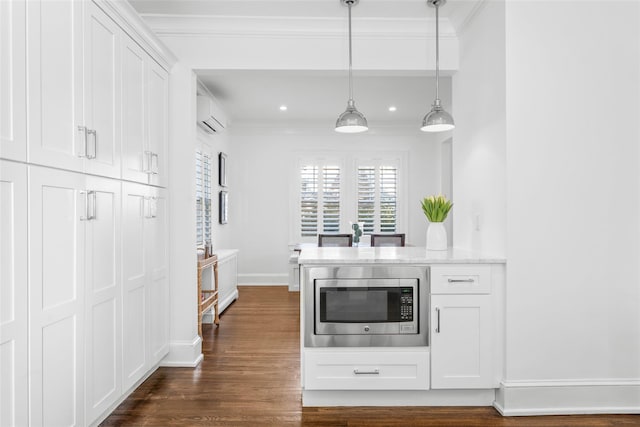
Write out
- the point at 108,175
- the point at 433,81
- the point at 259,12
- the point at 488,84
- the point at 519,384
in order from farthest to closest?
the point at 433,81, the point at 259,12, the point at 488,84, the point at 519,384, the point at 108,175

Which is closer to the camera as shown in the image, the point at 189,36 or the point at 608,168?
the point at 608,168

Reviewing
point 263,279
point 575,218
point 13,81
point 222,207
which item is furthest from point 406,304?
point 263,279

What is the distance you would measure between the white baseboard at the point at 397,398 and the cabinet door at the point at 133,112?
5.90ft

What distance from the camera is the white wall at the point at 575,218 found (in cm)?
254

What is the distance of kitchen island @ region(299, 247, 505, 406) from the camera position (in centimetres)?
256

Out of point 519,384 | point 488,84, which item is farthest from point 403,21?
point 519,384

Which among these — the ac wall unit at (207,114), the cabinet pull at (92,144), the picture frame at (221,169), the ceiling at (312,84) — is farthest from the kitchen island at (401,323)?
the picture frame at (221,169)

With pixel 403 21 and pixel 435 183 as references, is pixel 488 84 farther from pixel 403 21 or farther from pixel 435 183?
pixel 435 183

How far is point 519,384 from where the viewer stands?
253 cm

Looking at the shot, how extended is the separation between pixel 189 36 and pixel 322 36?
1.05m

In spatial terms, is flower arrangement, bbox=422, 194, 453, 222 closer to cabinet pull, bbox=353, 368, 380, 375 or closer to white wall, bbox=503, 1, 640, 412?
white wall, bbox=503, 1, 640, 412

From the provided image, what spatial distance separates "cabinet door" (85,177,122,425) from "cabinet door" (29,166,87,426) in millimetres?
74

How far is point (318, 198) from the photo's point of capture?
23.1ft

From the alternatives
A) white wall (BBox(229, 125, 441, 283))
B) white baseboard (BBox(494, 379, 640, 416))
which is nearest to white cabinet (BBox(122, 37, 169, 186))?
white baseboard (BBox(494, 379, 640, 416))
